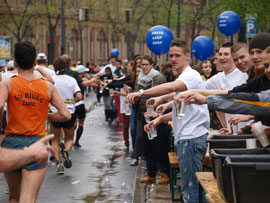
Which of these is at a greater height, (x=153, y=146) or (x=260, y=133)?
(x=260, y=133)

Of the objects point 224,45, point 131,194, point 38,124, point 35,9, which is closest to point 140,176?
point 131,194

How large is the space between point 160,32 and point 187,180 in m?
10.3

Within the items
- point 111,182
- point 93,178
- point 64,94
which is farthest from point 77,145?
point 111,182

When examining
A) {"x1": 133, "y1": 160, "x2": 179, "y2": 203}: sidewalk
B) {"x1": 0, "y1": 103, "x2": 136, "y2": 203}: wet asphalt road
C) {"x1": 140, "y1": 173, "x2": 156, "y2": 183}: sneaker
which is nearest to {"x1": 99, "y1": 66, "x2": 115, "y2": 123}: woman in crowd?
{"x1": 0, "y1": 103, "x2": 136, "y2": 203}: wet asphalt road

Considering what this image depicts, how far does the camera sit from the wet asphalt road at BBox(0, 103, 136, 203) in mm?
8695

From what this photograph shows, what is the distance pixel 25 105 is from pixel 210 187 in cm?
203

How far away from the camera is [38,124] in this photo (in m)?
5.80

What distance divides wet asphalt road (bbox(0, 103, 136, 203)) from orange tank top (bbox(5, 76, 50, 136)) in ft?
9.40

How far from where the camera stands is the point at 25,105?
5699mm

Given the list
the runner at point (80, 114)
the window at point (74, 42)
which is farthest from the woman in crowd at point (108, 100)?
the window at point (74, 42)

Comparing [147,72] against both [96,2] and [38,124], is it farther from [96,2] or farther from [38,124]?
[96,2]

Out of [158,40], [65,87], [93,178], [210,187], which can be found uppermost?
[158,40]

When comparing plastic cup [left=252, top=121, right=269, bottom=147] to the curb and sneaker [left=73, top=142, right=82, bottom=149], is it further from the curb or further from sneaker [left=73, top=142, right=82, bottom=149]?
sneaker [left=73, top=142, right=82, bottom=149]

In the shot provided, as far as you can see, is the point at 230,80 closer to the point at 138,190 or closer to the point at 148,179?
the point at 138,190
